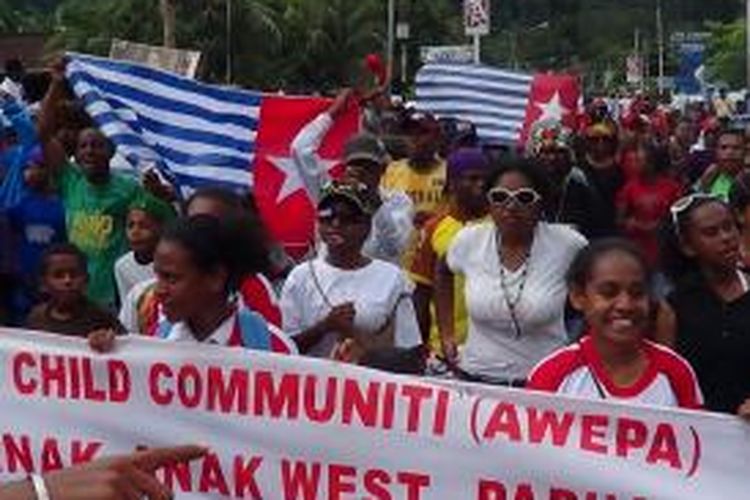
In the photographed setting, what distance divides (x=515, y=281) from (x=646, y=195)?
4375 mm

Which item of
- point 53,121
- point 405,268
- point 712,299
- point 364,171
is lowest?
point 405,268

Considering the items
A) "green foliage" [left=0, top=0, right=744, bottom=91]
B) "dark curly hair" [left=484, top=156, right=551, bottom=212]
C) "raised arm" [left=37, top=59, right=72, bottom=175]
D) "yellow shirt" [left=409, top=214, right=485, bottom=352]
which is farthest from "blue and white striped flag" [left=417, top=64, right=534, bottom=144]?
"green foliage" [left=0, top=0, right=744, bottom=91]

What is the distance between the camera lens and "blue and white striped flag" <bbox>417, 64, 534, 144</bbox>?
14.5 meters

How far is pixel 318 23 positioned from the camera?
50969 mm

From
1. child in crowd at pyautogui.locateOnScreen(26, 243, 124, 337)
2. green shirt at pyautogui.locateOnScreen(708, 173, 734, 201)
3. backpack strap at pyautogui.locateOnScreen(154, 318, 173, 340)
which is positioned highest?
backpack strap at pyautogui.locateOnScreen(154, 318, 173, 340)

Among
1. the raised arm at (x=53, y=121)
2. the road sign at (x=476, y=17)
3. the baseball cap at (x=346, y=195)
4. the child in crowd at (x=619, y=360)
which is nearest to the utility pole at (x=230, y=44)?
the road sign at (x=476, y=17)

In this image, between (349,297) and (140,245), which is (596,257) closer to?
(349,297)

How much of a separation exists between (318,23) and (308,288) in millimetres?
45221

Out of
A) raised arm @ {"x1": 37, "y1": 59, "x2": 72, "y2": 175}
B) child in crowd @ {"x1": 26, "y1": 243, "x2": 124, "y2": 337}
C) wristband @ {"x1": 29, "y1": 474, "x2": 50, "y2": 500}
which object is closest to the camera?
wristband @ {"x1": 29, "y1": 474, "x2": 50, "y2": 500}

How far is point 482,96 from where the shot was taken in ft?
47.9

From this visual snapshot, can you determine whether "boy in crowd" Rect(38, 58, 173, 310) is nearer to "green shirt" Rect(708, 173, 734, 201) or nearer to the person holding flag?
the person holding flag

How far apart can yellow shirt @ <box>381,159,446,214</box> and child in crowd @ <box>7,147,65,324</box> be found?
2.06 meters

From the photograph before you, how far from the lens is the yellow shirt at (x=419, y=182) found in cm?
995

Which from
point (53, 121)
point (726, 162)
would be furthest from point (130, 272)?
point (726, 162)
